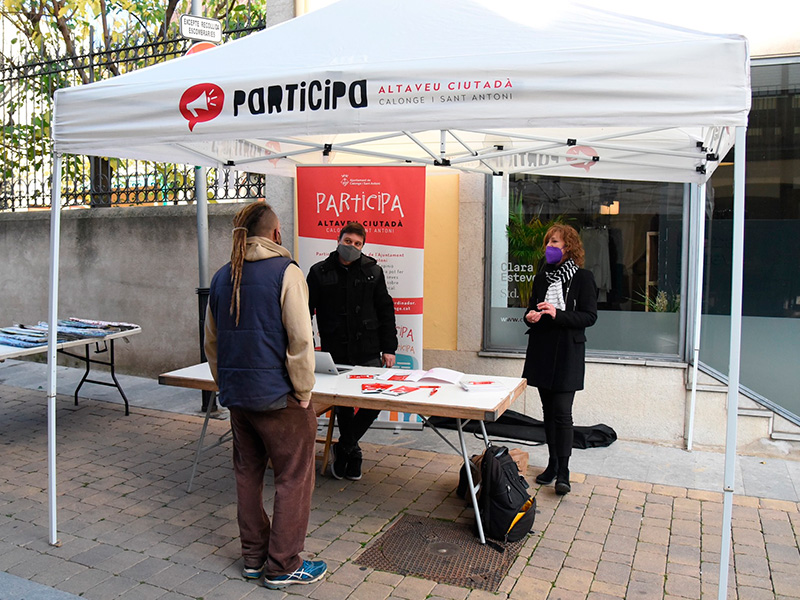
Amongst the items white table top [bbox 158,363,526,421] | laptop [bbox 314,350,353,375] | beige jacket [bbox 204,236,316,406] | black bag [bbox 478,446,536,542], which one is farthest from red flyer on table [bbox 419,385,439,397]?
beige jacket [bbox 204,236,316,406]

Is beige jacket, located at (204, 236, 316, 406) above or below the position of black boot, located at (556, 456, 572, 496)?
above

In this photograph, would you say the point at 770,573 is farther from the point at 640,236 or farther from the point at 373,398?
the point at 640,236

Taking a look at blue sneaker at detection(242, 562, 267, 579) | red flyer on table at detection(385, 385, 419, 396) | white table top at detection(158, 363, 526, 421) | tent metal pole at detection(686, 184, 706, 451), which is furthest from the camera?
tent metal pole at detection(686, 184, 706, 451)

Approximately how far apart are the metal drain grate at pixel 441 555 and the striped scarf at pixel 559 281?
1544 mm

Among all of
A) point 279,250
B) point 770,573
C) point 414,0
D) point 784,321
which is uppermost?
point 414,0

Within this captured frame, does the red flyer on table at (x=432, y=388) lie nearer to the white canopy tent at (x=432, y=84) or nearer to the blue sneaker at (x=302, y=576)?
the blue sneaker at (x=302, y=576)

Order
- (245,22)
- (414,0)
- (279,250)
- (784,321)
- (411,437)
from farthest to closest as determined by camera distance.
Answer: (245,22) → (411,437) → (784,321) → (414,0) → (279,250)

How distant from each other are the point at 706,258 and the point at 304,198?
11.5 ft

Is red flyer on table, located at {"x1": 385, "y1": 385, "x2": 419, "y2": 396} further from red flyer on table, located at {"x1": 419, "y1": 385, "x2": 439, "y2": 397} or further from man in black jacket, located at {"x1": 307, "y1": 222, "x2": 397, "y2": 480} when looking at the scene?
man in black jacket, located at {"x1": 307, "y1": 222, "x2": 397, "y2": 480}

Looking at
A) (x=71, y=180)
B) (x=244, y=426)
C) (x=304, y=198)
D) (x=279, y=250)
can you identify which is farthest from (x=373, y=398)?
(x=71, y=180)

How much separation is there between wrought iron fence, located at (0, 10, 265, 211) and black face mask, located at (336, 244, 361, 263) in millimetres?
3083

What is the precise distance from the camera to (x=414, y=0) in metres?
3.92

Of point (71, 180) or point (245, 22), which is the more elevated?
point (245, 22)

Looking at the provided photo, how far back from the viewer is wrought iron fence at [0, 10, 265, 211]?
311 inches
